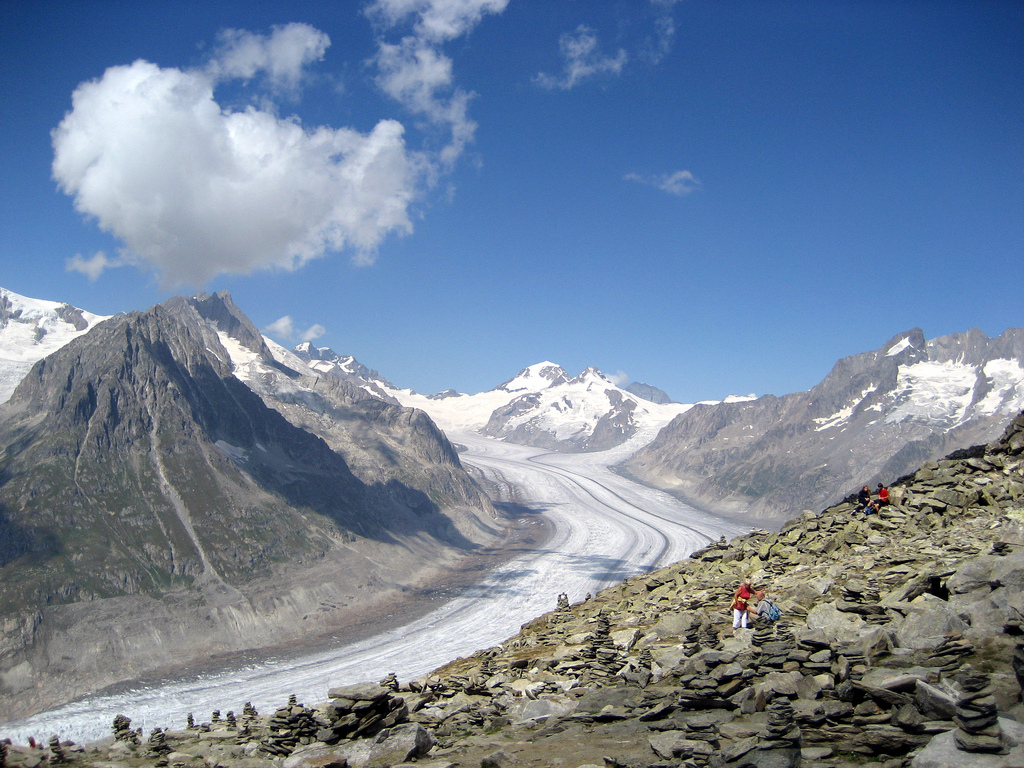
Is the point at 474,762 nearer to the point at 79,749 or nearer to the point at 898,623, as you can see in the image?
the point at 898,623

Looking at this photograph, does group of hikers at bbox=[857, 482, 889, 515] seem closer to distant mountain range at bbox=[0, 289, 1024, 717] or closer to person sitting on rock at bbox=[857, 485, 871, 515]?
person sitting on rock at bbox=[857, 485, 871, 515]

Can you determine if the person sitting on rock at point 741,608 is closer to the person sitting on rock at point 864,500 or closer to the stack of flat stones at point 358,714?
the stack of flat stones at point 358,714

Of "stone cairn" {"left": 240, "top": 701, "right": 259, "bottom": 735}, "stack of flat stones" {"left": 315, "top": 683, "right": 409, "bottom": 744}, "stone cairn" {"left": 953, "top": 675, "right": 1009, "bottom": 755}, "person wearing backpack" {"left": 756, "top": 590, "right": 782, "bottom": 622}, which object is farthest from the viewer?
"stone cairn" {"left": 240, "top": 701, "right": 259, "bottom": 735}

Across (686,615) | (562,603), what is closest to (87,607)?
(562,603)

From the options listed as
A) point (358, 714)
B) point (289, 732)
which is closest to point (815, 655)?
point (358, 714)

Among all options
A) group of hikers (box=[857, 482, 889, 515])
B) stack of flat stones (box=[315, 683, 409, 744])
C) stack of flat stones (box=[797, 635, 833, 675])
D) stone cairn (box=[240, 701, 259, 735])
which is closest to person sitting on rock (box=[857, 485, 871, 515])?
group of hikers (box=[857, 482, 889, 515])
